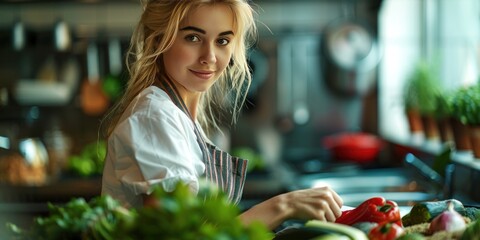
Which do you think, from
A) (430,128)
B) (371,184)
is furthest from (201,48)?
(430,128)

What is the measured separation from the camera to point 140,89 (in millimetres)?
1729

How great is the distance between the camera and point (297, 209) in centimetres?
148

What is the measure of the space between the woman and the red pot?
2948 millimetres

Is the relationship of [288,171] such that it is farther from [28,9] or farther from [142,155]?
[142,155]

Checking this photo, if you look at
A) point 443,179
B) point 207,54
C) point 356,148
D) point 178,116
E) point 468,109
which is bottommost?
point 356,148

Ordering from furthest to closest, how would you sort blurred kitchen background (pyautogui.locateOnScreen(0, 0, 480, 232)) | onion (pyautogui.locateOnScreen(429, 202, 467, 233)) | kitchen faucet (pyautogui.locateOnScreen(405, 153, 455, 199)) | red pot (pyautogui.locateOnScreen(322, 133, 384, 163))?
1. blurred kitchen background (pyautogui.locateOnScreen(0, 0, 480, 232))
2. red pot (pyautogui.locateOnScreen(322, 133, 384, 163))
3. kitchen faucet (pyautogui.locateOnScreen(405, 153, 455, 199))
4. onion (pyautogui.locateOnScreen(429, 202, 467, 233))

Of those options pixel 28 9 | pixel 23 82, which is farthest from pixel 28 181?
pixel 28 9

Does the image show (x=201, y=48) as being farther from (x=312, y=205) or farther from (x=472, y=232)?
(x=472, y=232)

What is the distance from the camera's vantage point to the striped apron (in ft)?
5.56

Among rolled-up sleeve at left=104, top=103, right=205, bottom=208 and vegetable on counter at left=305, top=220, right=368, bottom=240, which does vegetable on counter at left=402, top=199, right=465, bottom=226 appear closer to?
vegetable on counter at left=305, top=220, right=368, bottom=240

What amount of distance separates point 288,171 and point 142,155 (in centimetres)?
318

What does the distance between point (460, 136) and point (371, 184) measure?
75cm

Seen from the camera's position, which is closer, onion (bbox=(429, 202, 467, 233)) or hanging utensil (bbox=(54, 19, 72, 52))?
onion (bbox=(429, 202, 467, 233))

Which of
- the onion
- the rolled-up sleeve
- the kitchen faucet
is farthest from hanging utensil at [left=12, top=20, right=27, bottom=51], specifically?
the onion
